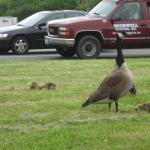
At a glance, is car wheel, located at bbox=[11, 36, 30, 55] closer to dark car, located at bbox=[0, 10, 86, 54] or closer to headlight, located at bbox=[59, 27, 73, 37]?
dark car, located at bbox=[0, 10, 86, 54]

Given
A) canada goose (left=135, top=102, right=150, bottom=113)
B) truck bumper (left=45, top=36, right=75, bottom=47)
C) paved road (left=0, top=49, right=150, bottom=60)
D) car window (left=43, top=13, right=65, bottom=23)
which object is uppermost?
car window (left=43, top=13, right=65, bottom=23)

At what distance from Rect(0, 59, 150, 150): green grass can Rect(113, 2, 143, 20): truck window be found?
6694mm

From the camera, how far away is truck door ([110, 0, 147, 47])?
62.1 feet

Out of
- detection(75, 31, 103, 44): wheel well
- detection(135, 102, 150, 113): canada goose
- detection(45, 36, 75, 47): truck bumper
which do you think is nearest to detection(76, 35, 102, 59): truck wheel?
detection(75, 31, 103, 44): wheel well

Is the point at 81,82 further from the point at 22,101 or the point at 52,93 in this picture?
the point at 22,101

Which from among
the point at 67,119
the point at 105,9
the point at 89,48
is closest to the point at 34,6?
the point at 105,9

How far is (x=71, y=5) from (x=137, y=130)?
30972 mm

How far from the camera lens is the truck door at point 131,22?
1894cm

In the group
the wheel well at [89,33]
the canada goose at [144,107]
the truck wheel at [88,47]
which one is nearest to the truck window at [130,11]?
the wheel well at [89,33]

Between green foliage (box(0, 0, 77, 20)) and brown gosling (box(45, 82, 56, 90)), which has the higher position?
brown gosling (box(45, 82, 56, 90))

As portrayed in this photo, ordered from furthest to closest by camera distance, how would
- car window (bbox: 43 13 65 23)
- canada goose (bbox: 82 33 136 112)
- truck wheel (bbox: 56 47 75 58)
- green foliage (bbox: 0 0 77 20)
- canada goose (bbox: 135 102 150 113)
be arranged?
1. green foliage (bbox: 0 0 77 20)
2. car window (bbox: 43 13 65 23)
3. truck wheel (bbox: 56 47 75 58)
4. canada goose (bbox: 135 102 150 113)
5. canada goose (bbox: 82 33 136 112)

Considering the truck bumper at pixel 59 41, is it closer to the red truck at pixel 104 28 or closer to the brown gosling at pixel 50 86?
the red truck at pixel 104 28

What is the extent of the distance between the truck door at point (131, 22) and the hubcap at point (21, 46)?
3.92 meters

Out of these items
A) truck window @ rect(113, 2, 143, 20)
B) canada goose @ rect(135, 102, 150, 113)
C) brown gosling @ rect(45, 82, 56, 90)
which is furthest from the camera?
truck window @ rect(113, 2, 143, 20)
